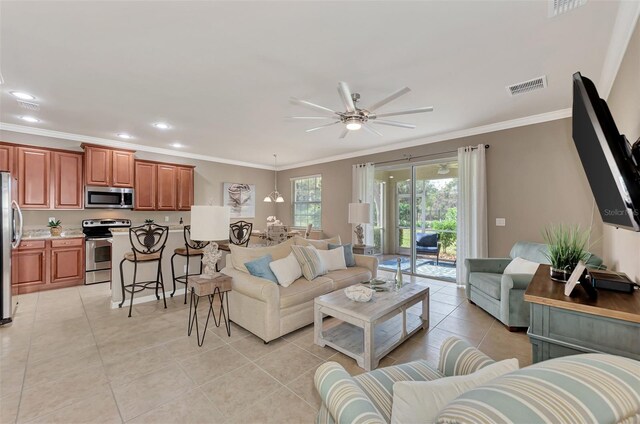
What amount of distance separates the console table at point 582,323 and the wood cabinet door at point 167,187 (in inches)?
249

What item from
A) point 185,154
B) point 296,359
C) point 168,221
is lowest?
point 296,359

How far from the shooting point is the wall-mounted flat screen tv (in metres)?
1.41

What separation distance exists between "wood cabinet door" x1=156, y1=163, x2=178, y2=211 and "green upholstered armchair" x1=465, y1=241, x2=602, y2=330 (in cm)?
587

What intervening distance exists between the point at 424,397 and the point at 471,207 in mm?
4402

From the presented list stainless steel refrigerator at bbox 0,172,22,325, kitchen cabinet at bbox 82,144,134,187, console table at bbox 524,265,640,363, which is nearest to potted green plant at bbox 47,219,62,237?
kitchen cabinet at bbox 82,144,134,187

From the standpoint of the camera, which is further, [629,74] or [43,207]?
[43,207]

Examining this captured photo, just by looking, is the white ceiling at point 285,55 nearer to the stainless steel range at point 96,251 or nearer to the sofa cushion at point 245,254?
the sofa cushion at point 245,254

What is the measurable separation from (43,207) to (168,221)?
205 cm

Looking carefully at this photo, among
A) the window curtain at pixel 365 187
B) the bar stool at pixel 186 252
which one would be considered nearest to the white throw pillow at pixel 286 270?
the bar stool at pixel 186 252

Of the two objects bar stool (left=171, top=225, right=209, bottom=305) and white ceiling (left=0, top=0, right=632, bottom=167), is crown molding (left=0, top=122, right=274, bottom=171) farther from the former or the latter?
bar stool (left=171, top=225, right=209, bottom=305)

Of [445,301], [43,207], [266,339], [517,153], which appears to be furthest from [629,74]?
[43,207]

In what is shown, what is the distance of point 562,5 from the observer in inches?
71.4

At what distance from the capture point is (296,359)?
2.41 meters

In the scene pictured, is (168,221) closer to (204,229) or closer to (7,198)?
(7,198)
